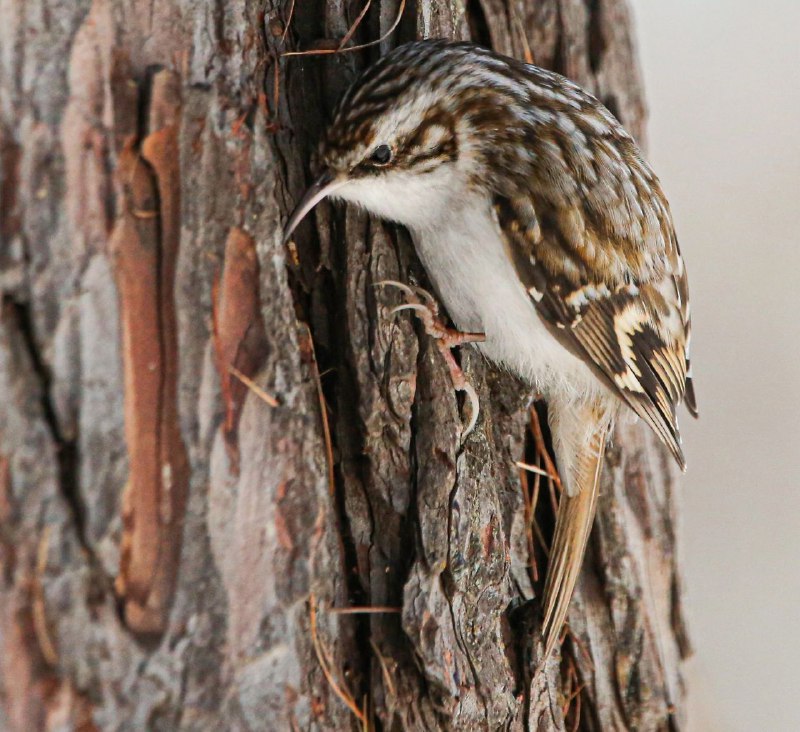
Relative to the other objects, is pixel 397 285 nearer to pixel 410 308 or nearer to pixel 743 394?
pixel 410 308

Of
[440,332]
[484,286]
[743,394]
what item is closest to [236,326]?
[440,332]

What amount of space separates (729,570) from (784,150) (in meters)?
1.62

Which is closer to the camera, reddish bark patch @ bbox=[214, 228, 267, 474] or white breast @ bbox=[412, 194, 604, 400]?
reddish bark patch @ bbox=[214, 228, 267, 474]

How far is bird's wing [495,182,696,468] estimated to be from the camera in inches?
61.1

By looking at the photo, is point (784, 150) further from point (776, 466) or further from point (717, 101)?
point (776, 466)

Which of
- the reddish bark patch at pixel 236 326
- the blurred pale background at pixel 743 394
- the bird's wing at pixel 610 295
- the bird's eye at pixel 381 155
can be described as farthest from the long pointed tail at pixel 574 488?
the blurred pale background at pixel 743 394

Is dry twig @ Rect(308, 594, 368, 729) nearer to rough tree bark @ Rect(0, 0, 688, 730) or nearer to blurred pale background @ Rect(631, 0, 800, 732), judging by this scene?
rough tree bark @ Rect(0, 0, 688, 730)

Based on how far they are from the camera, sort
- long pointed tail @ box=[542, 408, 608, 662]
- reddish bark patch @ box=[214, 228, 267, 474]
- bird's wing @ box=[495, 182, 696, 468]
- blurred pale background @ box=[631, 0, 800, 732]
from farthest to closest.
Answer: blurred pale background @ box=[631, 0, 800, 732], long pointed tail @ box=[542, 408, 608, 662], bird's wing @ box=[495, 182, 696, 468], reddish bark patch @ box=[214, 228, 267, 474]

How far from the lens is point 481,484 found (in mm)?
Result: 1480

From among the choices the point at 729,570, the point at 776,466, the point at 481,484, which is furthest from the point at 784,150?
the point at 481,484

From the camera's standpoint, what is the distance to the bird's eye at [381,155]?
1.47m

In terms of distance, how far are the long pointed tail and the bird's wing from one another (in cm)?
13

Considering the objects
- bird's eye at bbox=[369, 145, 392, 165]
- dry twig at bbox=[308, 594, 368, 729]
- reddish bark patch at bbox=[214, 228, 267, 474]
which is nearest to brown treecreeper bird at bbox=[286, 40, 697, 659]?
bird's eye at bbox=[369, 145, 392, 165]

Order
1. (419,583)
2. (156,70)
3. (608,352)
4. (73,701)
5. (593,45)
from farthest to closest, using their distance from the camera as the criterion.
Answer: (593,45) < (608,352) < (419,583) < (156,70) < (73,701)
